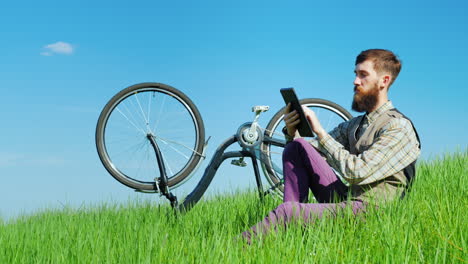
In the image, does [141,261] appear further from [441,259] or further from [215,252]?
[441,259]

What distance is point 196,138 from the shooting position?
470cm

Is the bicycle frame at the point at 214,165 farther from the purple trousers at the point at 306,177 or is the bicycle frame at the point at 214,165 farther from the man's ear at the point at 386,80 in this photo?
the man's ear at the point at 386,80

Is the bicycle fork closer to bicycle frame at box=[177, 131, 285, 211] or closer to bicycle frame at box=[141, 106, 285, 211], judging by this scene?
bicycle frame at box=[141, 106, 285, 211]

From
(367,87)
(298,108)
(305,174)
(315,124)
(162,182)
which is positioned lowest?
(162,182)

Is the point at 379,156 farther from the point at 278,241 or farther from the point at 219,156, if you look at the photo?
the point at 219,156

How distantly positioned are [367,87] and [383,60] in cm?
26

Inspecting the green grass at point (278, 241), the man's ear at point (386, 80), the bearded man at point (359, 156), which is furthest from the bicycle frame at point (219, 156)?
the man's ear at point (386, 80)

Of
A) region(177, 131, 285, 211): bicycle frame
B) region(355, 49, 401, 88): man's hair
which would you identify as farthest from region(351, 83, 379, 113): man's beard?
region(177, 131, 285, 211): bicycle frame

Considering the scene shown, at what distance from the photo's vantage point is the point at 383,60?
378 cm

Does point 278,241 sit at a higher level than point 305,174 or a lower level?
lower

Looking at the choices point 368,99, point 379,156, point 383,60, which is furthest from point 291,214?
point 383,60

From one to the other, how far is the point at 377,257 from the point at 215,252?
93cm

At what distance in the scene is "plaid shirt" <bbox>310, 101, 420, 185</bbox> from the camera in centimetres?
329

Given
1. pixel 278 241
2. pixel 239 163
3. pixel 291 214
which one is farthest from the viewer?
pixel 239 163
